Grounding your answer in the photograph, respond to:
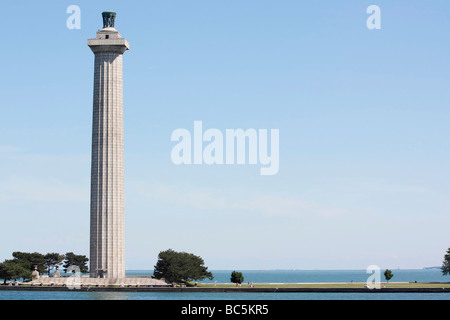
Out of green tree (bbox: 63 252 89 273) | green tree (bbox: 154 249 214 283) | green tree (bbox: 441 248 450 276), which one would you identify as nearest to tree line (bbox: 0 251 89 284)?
green tree (bbox: 63 252 89 273)

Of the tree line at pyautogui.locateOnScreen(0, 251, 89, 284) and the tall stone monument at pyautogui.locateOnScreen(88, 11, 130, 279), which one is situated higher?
the tall stone monument at pyautogui.locateOnScreen(88, 11, 130, 279)

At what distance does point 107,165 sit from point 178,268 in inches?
858

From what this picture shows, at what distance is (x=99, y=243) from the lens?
12419cm

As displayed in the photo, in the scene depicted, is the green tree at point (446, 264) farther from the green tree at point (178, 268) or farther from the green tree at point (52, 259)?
the green tree at point (52, 259)

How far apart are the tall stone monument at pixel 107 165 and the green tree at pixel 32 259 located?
1385 centimetres

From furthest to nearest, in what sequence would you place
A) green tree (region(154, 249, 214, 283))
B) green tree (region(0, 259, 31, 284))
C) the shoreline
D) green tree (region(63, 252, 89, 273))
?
green tree (region(63, 252, 89, 273)) → green tree (region(0, 259, 31, 284)) → green tree (region(154, 249, 214, 283)) → the shoreline

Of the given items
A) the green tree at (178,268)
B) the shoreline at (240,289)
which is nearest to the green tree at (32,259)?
the shoreline at (240,289)

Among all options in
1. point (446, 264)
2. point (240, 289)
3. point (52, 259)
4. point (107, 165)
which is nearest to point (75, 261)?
point (52, 259)

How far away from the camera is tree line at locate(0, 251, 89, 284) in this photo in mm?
123206

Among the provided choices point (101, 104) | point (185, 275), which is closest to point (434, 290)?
point (185, 275)

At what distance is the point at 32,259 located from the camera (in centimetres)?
13412

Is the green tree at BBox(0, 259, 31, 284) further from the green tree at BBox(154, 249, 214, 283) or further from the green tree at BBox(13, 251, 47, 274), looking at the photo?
the green tree at BBox(154, 249, 214, 283)

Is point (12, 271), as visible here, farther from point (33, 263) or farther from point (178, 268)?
point (178, 268)
